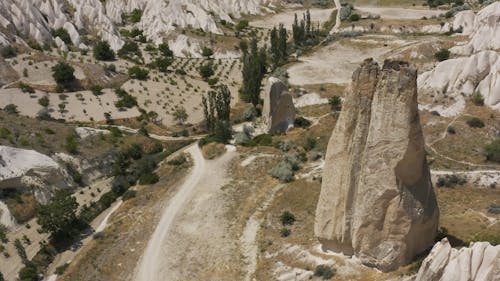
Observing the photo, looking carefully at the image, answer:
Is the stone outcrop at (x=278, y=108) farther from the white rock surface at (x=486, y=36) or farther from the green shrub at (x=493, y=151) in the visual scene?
the white rock surface at (x=486, y=36)

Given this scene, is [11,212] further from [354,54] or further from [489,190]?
[354,54]

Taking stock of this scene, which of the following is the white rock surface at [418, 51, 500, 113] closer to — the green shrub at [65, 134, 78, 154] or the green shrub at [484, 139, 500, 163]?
the green shrub at [484, 139, 500, 163]

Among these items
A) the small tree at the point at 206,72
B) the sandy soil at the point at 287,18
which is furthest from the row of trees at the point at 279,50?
the sandy soil at the point at 287,18

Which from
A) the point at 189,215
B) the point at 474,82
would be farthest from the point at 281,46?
the point at 189,215

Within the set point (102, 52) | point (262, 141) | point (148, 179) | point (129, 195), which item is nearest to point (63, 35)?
point (102, 52)

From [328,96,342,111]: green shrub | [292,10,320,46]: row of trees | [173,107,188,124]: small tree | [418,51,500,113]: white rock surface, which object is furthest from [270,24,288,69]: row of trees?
[418,51,500,113]: white rock surface
